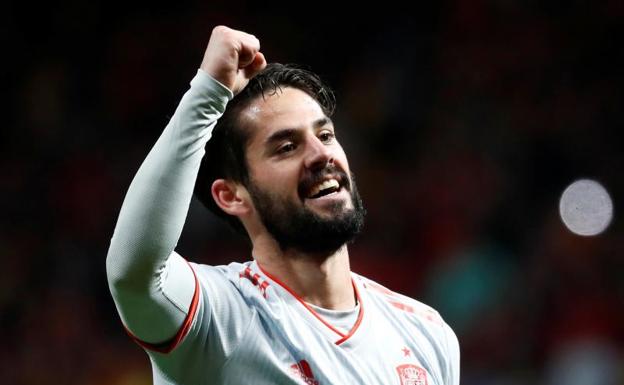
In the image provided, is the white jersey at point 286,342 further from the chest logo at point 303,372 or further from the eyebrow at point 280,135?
the eyebrow at point 280,135

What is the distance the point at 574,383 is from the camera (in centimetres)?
484

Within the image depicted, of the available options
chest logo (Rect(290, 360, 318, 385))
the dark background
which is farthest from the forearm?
the dark background

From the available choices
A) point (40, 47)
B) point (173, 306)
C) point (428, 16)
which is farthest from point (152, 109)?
point (173, 306)

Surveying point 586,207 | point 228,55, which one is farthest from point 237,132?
point 586,207

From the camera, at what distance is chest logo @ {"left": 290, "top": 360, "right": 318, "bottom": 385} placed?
2.29 meters

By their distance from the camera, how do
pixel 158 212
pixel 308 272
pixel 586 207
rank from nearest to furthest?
pixel 158 212
pixel 308 272
pixel 586 207

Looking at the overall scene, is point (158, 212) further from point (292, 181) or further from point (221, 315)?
point (292, 181)

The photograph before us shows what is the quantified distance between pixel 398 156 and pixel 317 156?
4092mm

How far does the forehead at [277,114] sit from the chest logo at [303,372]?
658 millimetres

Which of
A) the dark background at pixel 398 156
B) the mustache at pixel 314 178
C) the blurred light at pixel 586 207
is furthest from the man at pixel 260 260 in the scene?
the blurred light at pixel 586 207

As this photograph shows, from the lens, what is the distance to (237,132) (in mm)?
2664

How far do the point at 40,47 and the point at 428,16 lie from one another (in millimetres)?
3311

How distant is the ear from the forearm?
579 millimetres

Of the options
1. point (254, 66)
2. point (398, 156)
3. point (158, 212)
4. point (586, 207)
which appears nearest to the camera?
point (158, 212)
